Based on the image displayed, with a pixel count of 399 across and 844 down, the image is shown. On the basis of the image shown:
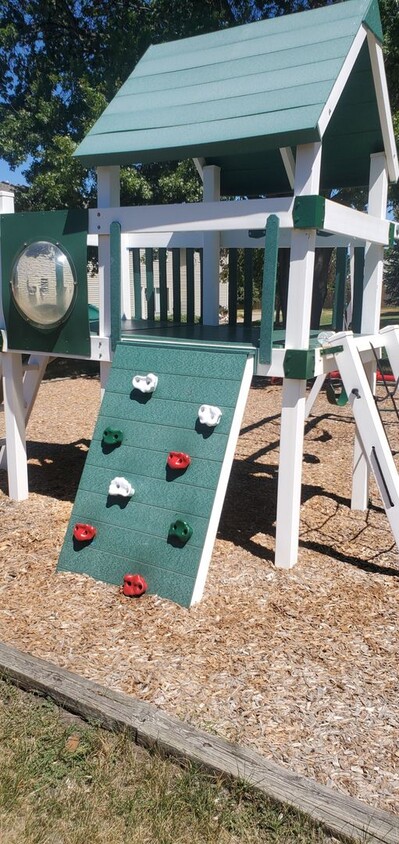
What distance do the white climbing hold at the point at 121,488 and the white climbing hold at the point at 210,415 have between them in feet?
2.00

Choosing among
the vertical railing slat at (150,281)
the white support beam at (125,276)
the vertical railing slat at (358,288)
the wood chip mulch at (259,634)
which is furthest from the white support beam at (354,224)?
the wood chip mulch at (259,634)

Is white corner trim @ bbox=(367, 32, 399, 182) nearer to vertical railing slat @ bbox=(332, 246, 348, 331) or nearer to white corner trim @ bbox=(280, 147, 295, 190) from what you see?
white corner trim @ bbox=(280, 147, 295, 190)

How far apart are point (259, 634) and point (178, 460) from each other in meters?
1.10

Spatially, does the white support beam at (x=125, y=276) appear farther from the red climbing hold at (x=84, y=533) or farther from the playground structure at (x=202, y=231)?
the red climbing hold at (x=84, y=533)

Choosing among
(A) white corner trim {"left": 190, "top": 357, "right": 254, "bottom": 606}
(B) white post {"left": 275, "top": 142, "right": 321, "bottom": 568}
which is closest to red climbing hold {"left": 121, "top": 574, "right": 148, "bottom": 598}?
(A) white corner trim {"left": 190, "top": 357, "right": 254, "bottom": 606}

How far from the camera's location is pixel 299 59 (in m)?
4.20

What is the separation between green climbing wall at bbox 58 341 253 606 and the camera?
3.90 metres

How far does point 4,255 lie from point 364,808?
445cm

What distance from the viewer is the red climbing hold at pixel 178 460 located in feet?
13.2

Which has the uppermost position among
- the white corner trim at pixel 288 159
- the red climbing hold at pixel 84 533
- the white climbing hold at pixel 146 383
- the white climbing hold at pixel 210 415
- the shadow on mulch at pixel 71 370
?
the white corner trim at pixel 288 159

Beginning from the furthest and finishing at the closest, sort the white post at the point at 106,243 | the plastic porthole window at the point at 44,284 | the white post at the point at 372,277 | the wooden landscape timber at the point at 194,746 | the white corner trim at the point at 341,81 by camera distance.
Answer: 1. the white post at the point at 372,277
2. the plastic porthole window at the point at 44,284
3. the white post at the point at 106,243
4. the white corner trim at the point at 341,81
5. the wooden landscape timber at the point at 194,746

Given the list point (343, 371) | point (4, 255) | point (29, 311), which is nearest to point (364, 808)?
point (343, 371)

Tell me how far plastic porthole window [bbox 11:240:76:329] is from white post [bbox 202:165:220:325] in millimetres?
1543

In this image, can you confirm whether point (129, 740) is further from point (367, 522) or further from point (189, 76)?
point (189, 76)
